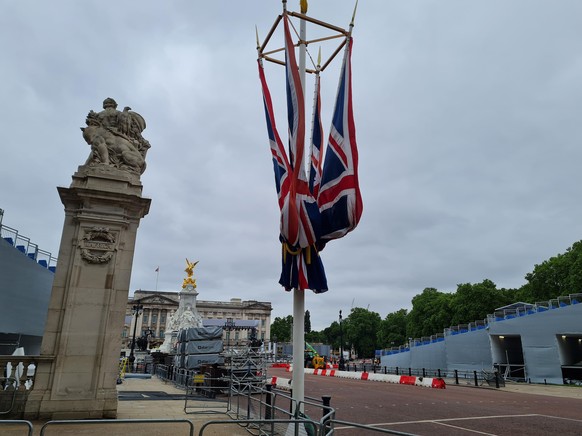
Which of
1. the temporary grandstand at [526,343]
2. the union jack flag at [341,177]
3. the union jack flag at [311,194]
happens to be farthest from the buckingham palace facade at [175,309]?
the union jack flag at [341,177]

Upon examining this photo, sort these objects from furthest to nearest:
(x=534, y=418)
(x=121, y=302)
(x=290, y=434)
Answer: (x=534, y=418), (x=121, y=302), (x=290, y=434)

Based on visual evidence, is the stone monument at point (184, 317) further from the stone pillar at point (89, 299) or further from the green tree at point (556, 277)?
the green tree at point (556, 277)

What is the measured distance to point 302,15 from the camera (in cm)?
1052

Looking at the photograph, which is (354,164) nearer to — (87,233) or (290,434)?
(290,434)

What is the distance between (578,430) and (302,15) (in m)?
13.9

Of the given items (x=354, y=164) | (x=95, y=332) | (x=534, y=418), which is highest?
(x=354, y=164)

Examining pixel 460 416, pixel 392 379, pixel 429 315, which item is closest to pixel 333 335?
pixel 429 315

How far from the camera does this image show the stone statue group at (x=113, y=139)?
476 inches

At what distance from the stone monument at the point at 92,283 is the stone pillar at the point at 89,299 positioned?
22 millimetres

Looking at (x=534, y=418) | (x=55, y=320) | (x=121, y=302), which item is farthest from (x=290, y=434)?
(x=534, y=418)

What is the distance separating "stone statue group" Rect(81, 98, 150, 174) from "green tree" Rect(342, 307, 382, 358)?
112571 mm

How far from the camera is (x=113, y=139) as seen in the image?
12.4 metres

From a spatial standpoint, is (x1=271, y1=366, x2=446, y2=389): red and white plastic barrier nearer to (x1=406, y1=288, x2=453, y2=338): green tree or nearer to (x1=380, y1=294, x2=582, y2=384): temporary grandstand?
(x1=380, y1=294, x2=582, y2=384): temporary grandstand

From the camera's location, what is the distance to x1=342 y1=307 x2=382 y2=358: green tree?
118 meters
